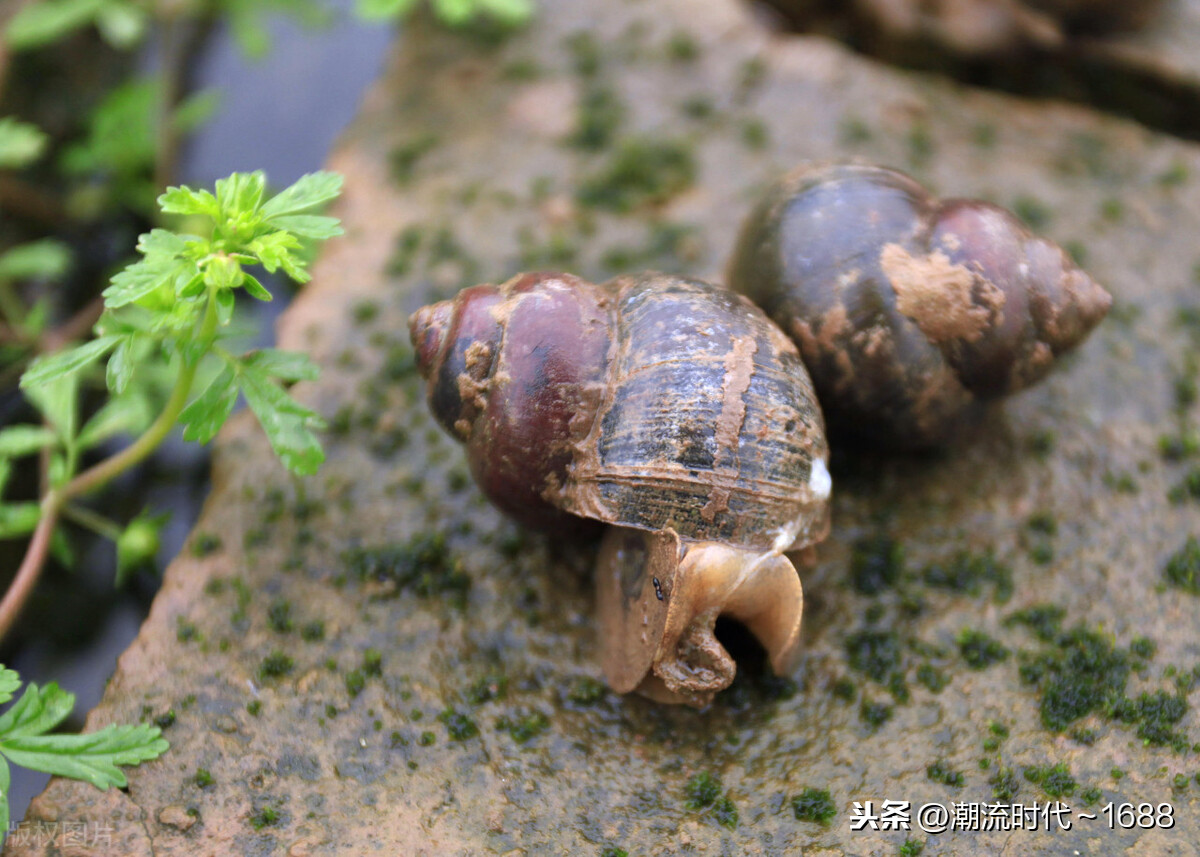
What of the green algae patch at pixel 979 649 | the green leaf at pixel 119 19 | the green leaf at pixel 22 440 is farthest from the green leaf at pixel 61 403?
the green algae patch at pixel 979 649

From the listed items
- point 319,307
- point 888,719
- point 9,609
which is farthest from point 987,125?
point 9,609

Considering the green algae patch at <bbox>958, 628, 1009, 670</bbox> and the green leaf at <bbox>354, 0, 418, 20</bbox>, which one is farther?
the green leaf at <bbox>354, 0, 418, 20</bbox>

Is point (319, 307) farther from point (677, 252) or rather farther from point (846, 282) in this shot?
point (846, 282)

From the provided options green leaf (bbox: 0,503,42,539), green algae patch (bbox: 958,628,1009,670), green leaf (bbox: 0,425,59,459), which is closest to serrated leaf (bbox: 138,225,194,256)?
green leaf (bbox: 0,425,59,459)

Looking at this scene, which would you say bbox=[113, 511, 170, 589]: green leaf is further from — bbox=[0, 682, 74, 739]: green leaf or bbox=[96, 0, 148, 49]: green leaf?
bbox=[96, 0, 148, 49]: green leaf

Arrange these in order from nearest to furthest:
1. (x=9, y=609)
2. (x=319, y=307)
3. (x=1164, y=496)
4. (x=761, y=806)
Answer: (x=761, y=806)
(x=9, y=609)
(x=1164, y=496)
(x=319, y=307)

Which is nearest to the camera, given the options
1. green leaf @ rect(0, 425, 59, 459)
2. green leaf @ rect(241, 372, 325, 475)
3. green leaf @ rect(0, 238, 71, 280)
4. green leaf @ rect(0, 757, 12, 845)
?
green leaf @ rect(0, 757, 12, 845)

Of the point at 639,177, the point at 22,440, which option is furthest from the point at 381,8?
the point at 22,440
